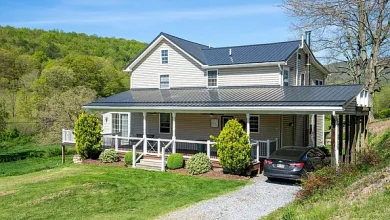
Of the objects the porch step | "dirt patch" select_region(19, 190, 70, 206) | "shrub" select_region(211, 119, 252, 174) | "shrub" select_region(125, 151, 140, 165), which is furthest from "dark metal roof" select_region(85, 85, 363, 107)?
"dirt patch" select_region(19, 190, 70, 206)

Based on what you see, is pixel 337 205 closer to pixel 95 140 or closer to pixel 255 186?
pixel 255 186

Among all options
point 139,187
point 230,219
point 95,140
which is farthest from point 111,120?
point 230,219

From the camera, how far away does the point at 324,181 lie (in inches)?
358

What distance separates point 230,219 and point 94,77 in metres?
41.2

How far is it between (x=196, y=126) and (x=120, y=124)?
5.85 m

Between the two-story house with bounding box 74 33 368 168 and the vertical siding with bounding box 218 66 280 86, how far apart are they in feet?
0.19

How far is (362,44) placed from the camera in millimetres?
25953

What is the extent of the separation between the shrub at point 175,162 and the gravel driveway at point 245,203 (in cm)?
438

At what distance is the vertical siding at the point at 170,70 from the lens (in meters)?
21.5

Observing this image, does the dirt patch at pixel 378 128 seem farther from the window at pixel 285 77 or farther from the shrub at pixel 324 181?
the shrub at pixel 324 181

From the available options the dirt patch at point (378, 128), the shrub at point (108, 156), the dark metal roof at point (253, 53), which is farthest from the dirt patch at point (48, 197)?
the dirt patch at point (378, 128)

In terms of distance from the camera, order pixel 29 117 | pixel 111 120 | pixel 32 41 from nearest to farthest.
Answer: pixel 111 120 < pixel 29 117 < pixel 32 41

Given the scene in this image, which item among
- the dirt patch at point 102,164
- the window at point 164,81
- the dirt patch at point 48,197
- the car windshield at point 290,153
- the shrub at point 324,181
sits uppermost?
the window at point 164,81

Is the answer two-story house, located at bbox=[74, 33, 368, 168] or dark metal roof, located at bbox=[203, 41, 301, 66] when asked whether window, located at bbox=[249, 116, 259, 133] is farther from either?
dark metal roof, located at bbox=[203, 41, 301, 66]
